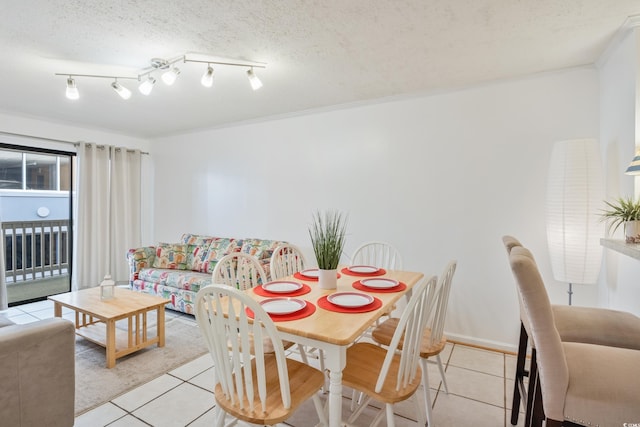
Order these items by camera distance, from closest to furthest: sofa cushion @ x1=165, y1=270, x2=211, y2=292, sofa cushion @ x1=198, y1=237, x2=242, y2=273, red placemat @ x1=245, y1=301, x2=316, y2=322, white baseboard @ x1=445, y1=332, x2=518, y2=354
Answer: red placemat @ x1=245, y1=301, x2=316, y2=322
white baseboard @ x1=445, y1=332, x2=518, y2=354
sofa cushion @ x1=165, y1=270, x2=211, y2=292
sofa cushion @ x1=198, y1=237, x2=242, y2=273

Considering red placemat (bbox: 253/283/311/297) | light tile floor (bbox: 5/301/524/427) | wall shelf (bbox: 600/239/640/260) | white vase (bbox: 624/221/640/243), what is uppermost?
white vase (bbox: 624/221/640/243)

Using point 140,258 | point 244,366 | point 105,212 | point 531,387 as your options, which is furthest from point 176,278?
point 531,387

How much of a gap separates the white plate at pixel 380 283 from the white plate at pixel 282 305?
52 cm

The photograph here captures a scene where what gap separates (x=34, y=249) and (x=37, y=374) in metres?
4.27

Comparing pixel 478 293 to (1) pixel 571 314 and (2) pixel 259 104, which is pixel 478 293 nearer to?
(1) pixel 571 314

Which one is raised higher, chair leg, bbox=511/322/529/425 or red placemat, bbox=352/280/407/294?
red placemat, bbox=352/280/407/294

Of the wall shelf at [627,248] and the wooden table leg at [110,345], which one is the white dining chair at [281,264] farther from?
the wall shelf at [627,248]

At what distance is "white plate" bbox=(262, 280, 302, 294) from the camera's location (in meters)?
1.83

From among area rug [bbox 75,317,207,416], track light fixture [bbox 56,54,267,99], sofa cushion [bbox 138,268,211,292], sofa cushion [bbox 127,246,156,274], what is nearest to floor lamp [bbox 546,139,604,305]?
track light fixture [bbox 56,54,267,99]

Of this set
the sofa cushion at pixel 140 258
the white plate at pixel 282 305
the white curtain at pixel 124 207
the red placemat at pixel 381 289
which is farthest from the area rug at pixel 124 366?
the white curtain at pixel 124 207

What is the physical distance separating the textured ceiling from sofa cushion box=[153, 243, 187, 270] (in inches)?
79.3

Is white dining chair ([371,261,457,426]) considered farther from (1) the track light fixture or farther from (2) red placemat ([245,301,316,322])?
(1) the track light fixture

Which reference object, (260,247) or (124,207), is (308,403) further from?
(124,207)

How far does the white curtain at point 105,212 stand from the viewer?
171 inches
